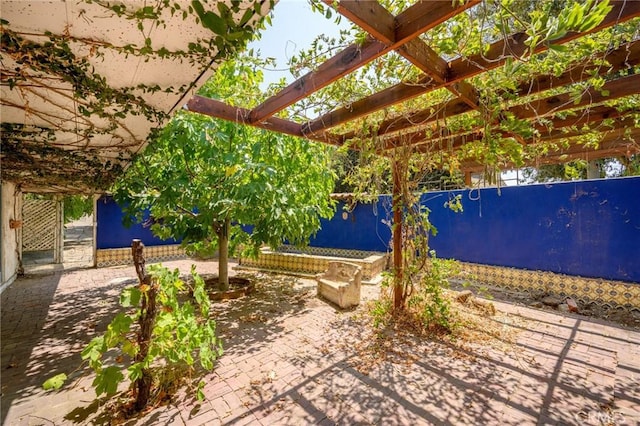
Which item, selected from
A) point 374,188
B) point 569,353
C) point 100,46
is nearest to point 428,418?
point 569,353

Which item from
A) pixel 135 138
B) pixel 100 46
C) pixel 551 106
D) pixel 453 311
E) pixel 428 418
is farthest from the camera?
pixel 453 311

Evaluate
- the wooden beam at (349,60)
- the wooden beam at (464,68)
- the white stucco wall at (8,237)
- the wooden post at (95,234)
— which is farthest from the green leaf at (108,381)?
the wooden post at (95,234)

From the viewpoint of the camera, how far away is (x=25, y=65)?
168 centimetres

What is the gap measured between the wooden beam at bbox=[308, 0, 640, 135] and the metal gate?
10606 millimetres

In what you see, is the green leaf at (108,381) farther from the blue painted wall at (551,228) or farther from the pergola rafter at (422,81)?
the blue painted wall at (551,228)

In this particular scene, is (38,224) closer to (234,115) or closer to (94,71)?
(234,115)

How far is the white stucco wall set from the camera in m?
5.97

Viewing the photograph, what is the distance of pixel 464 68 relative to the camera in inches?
84.2

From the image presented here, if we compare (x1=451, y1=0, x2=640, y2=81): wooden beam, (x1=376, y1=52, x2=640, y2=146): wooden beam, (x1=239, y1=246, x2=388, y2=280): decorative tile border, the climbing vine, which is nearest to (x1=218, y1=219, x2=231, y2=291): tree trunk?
(x1=239, y1=246, x2=388, y2=280): decorative tile border

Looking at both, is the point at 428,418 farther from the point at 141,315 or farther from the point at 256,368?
the point at 141,315

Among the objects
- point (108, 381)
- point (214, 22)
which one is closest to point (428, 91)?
point (214, 22)

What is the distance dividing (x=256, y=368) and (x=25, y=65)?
10.6 ft

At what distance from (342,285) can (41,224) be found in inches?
440

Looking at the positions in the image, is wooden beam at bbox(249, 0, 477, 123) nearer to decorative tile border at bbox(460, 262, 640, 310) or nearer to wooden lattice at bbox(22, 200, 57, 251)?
decorative tile border at bbox(460, 262, 640, 310)
